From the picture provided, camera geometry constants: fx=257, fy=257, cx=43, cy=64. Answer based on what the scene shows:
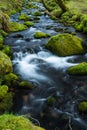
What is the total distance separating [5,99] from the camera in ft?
32.1

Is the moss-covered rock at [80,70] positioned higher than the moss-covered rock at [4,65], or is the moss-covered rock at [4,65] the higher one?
the moss-covered rock at [4,65]

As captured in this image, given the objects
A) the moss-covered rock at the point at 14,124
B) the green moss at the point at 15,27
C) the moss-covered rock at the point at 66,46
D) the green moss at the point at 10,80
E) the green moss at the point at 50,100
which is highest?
the moss-covered rock at the point at 14,124

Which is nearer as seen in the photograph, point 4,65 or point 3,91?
point 3,91

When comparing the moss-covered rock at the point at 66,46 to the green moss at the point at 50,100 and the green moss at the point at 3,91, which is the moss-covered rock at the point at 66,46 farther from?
the green moss at the point at 3,91

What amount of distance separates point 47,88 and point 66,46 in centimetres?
495

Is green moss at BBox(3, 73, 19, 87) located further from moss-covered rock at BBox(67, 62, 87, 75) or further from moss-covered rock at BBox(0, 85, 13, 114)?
moss-covered rock at BBox(67, 62, 87, 75)

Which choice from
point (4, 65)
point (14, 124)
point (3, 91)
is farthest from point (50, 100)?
point (14, 124)

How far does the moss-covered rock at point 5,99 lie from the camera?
9.27 meters

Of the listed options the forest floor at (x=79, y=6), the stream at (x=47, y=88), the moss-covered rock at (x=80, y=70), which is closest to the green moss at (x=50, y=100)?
the stream at (x=47, y=88)

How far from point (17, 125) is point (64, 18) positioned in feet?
74.2

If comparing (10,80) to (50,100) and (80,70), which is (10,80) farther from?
(80,70)

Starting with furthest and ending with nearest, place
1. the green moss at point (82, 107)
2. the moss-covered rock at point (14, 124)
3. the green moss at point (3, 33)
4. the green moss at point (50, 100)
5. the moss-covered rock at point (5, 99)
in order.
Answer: the green moss at point (3, 33)
the green moss at point (50, 100)
the moss-covered rock at point (5, 99)
the green moss at point (82, 107)
the moss-covered rock at point (14, 124)

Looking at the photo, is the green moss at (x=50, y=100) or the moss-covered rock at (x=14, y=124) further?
the green moss at (x=50, y=100)

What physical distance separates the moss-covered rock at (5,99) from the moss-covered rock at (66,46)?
613 cm
